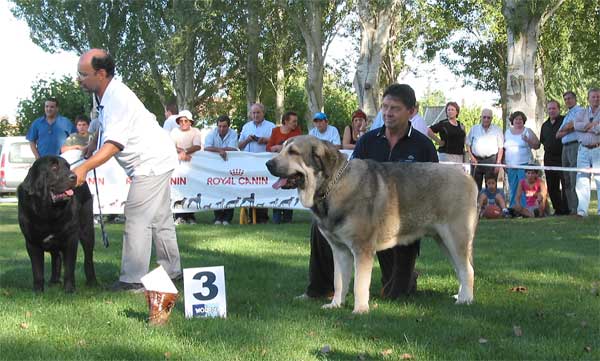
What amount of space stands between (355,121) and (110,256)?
19.1 ft

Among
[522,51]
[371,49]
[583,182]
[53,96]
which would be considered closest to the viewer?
[583,182]

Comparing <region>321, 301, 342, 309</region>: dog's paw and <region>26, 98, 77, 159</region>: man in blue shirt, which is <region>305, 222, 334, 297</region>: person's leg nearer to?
<region>321, 301, 342, 309</region>: dog's paw

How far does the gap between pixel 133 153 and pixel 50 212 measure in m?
0.89

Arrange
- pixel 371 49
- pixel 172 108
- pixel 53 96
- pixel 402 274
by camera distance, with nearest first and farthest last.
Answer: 1. pixel 402 274
2. pixel 172 108
3. pixel 371 49
4. pixel 53 96

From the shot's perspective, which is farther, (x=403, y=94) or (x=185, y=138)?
(x=185, y=138)

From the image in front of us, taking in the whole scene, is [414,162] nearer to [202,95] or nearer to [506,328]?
[506,328]

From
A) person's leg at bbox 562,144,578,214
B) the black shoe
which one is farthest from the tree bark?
the black shoe

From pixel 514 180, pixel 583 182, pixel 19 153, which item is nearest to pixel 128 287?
pixel 583 182

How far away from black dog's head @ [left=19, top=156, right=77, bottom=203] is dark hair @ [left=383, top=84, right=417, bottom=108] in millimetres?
2878

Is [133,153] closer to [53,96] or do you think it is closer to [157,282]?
[157,282]

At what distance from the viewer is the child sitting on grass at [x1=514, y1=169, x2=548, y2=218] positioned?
14008 mm

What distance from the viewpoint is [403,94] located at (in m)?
6.11

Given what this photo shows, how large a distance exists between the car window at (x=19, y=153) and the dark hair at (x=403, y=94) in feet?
70.3

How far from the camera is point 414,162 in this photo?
605 centimetres
